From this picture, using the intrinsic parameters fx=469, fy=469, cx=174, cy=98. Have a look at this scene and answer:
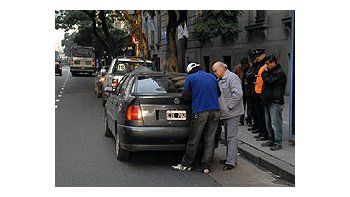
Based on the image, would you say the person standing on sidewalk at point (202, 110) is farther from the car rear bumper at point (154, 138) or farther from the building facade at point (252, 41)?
the building facade at point (252, 41)

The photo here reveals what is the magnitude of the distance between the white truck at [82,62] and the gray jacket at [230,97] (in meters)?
29.7

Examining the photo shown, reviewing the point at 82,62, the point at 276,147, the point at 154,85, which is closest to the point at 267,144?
the point at 276,147

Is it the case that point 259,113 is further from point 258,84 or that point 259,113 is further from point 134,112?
point 134,112

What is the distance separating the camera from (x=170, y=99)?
6.49 m

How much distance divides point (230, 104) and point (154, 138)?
115 centimetres

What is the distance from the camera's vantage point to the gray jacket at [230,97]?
646 centimetres

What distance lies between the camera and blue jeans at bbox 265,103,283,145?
738cm

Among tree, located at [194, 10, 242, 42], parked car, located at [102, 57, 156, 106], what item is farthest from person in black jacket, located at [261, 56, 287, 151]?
tree, located at [194, 10, 242, 42]

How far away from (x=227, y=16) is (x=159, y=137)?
420 inches

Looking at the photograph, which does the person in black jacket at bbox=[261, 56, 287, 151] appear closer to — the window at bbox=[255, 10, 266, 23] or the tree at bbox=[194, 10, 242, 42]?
the tree at bbox=[194, 10, 242, 42]

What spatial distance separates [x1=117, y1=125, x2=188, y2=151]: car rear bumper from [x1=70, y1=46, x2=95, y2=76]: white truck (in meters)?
29.6

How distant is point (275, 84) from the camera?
24.0ft
